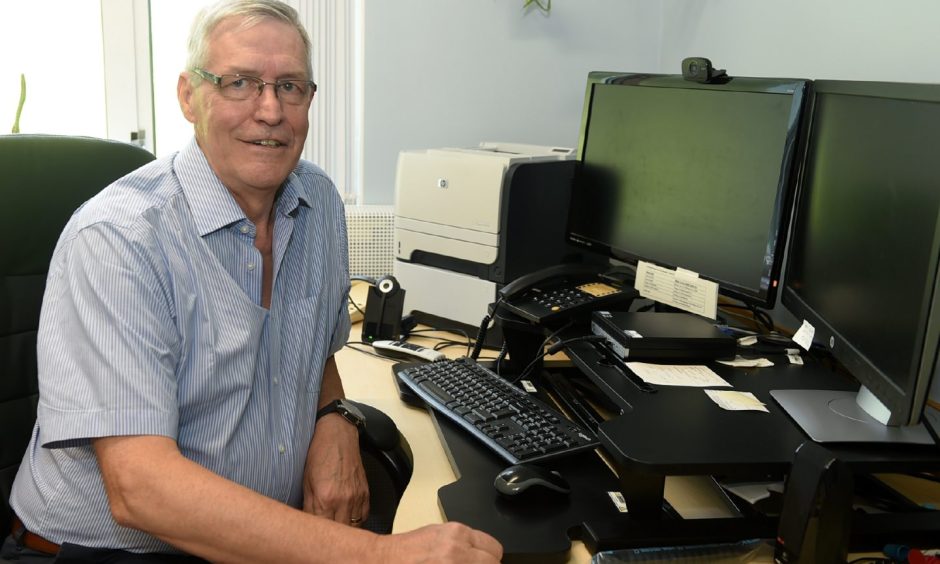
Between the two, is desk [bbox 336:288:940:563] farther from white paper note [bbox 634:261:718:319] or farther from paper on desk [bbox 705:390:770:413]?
white paper note [bbox 634:261:718:319]

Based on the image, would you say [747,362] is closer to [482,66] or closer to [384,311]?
[384,311]

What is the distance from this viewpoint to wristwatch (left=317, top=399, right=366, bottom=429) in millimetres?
1425

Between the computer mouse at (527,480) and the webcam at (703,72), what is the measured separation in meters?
0.83

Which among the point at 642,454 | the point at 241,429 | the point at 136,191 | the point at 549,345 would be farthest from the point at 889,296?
the point at 136,191

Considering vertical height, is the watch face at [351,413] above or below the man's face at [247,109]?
below

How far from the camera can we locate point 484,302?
1.88 meters

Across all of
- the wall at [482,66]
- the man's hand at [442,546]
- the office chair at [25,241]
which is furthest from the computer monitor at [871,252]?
the wall at [482,66]

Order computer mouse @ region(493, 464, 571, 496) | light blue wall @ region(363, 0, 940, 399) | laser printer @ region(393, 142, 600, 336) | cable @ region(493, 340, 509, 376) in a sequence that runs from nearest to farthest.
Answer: computer mouse @ region(493, 464, 571, 496)
cable @ region(493, 340, 509, 376)
laser printer @ region(393, 142, 600, 336)
light blue wall @ region(363, 0, 940, 399)

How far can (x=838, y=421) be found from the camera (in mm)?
1081

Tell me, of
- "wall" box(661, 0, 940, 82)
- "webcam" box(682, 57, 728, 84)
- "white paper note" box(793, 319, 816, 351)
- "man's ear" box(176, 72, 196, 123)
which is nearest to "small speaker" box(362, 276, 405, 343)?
"man's ear" box(176, 72, 196, 123)

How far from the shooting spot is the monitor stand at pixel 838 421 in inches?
39.9

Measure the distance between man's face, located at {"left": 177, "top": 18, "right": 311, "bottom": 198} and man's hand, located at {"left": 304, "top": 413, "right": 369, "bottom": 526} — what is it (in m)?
0.44

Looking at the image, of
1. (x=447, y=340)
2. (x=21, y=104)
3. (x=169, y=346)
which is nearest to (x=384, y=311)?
(x=447, y=340)

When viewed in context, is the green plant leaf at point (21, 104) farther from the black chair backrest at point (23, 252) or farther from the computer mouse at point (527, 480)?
the computer mouse at point (527, 480)
